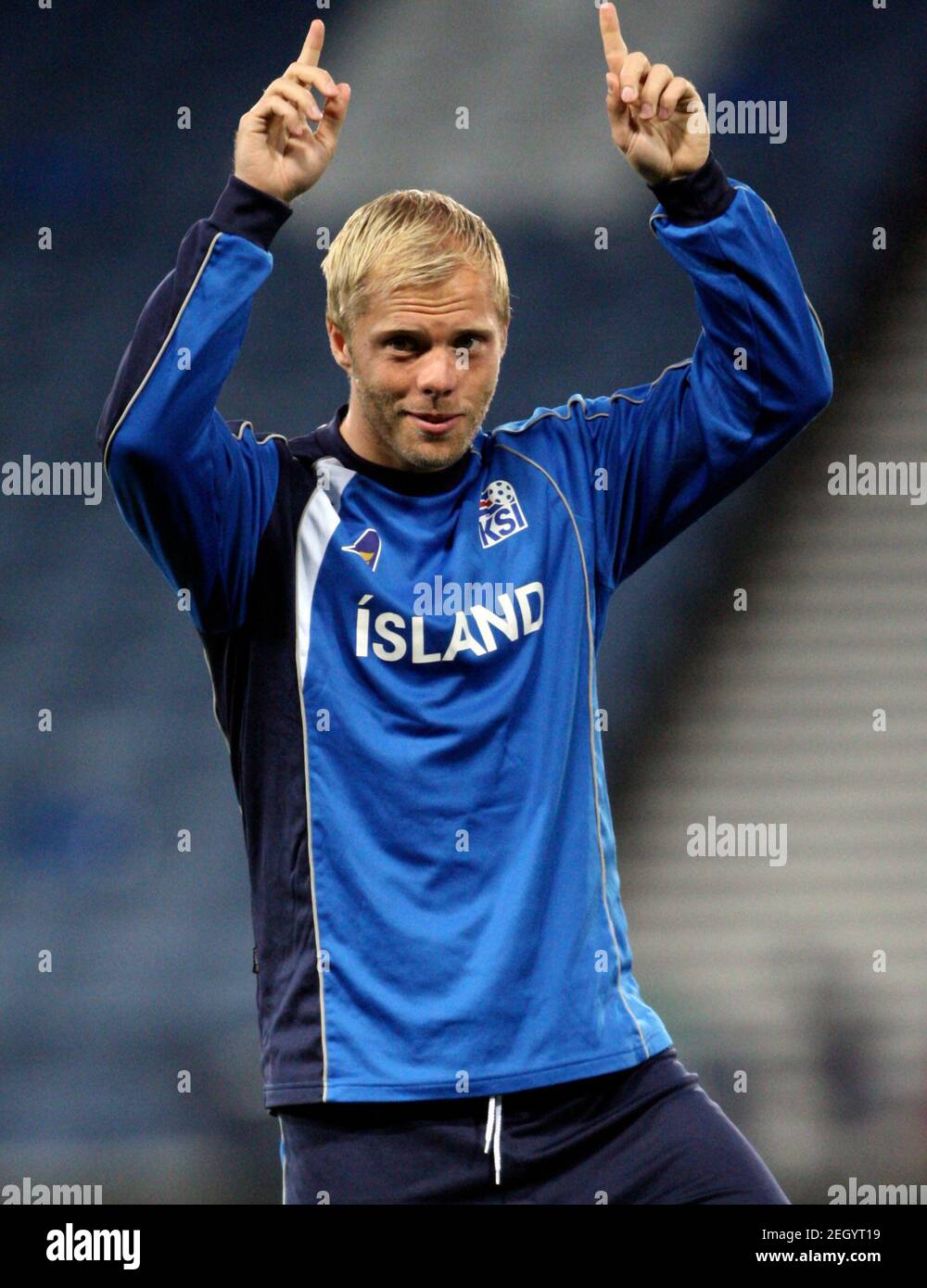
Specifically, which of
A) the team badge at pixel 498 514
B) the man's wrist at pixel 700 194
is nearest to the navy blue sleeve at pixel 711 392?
the man's wrist at pixel 700 194

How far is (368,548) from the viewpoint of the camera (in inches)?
79.3

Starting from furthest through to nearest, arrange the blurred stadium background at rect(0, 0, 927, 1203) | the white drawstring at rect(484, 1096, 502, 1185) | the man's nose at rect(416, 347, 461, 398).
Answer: the blurred stadium background at rect(0, 0, 927, 1203)
the man's nose at rect(416, 347, 461, 398)
the white drawstring at rect(484, 1096, 502, 1185)

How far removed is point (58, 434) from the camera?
4.01 m

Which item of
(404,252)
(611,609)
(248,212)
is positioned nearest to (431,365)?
(404,252)

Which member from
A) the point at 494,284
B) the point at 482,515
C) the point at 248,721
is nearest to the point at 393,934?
the point at 248,721

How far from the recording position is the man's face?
1.99m

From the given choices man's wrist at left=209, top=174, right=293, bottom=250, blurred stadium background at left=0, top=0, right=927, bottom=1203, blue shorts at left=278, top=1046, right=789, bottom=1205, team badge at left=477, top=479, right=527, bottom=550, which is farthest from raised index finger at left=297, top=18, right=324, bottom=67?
blurred stadium background at left=0, top=0, right=927, bottom=1203

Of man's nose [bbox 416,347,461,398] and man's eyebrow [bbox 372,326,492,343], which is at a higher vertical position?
man's eyebrow [bbox 372,326,492,343]

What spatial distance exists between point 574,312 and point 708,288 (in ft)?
6.98

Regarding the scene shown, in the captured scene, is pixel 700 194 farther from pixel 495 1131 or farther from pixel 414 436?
pixel 495 1131

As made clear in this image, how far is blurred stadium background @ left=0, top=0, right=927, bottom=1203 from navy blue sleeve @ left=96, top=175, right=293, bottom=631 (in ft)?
6.28

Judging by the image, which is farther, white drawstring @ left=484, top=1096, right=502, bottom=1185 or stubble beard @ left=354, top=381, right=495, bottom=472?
stubble beard @ left=354, top=381, right=495, bottom=472

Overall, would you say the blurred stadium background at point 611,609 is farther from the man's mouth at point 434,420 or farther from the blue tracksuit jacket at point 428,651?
the man's mouth at point 434,420

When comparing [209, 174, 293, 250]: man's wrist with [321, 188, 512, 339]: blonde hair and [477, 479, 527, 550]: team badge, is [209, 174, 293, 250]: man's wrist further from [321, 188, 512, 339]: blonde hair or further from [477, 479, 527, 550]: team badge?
[477, 479, 527, 550]: team badge
